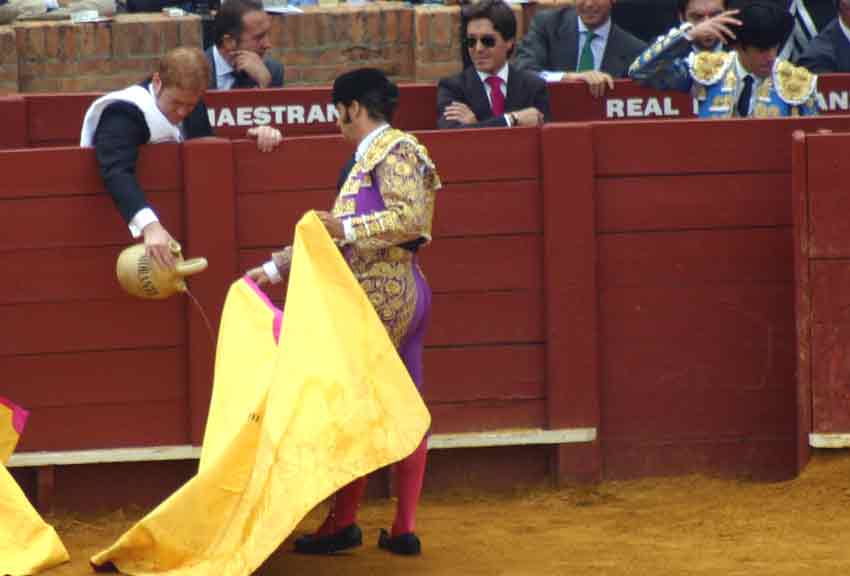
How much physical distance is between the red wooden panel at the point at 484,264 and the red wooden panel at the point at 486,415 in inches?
15.1

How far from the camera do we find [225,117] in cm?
847

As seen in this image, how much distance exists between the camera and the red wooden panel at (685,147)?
6891mm

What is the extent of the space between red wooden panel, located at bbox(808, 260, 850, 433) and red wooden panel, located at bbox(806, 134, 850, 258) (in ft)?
0.18

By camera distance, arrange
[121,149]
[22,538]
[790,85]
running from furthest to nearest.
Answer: [790,85], [121,149], [22,538]

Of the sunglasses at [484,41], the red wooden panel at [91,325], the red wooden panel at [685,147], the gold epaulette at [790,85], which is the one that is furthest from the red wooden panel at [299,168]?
the gold epaulette at [790,85]

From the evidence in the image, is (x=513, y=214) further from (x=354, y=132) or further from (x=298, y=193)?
(x=354, y=132)

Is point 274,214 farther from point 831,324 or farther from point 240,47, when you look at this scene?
point 240,47

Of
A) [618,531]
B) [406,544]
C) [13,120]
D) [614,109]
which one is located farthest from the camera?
[614,109]

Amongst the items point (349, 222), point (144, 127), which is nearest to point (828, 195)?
point (349, 222)

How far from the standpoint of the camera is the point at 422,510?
6.80 metres

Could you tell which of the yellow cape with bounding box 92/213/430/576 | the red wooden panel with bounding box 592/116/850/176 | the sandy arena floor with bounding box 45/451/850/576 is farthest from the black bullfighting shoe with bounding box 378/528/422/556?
the red wooden panel with bounding box 592/116/850/176

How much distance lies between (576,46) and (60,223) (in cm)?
311

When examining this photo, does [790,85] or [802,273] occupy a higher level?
[790,85]

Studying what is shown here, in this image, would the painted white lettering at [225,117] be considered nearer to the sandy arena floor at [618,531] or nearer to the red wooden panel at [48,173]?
the red wooden panel at [48,173]
